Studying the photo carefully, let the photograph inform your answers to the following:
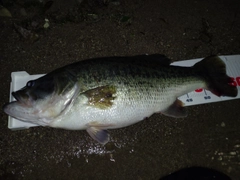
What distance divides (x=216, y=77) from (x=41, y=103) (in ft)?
5.94

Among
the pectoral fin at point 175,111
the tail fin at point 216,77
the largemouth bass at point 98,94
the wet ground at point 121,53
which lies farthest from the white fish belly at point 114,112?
the tail fin at point 216,77

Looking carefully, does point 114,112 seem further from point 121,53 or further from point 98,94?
point 121,53

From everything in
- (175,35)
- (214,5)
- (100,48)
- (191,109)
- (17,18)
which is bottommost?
(191,109)

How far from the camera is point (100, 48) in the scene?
265cm

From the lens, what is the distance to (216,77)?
231 centimetres

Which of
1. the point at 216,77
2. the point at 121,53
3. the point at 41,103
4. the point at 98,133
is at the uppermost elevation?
the point at 121,53

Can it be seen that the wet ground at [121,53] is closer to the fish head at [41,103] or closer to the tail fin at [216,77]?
the tail fin at [216,77]

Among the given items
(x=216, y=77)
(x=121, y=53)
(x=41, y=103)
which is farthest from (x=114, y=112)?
(x=216, y=77)

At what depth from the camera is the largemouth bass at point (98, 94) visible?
1.84m

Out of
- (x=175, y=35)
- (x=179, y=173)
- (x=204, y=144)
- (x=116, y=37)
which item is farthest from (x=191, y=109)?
(x=116, y=37)

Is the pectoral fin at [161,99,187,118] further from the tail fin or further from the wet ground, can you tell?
the tail fin

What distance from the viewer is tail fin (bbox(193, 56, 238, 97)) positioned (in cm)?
229

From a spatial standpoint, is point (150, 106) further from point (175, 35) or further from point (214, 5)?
point (214, 5)

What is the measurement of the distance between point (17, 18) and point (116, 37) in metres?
1.25
